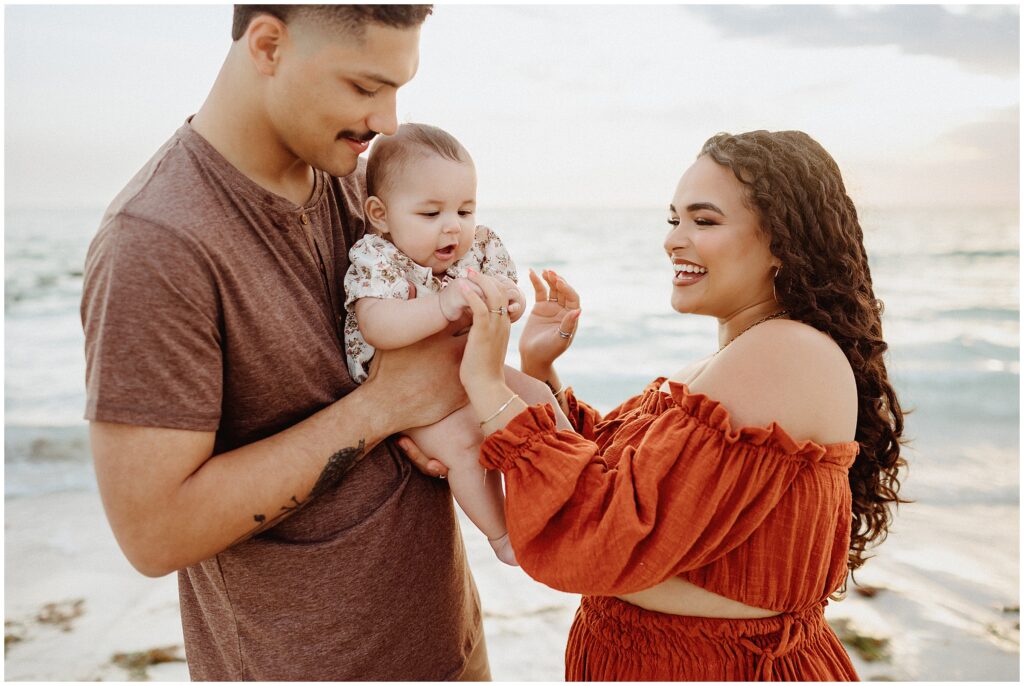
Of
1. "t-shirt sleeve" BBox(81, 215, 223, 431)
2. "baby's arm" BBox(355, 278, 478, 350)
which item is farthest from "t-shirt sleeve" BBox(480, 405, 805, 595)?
"t-shirt sleeve" BBox(81, 215, 223, 431)

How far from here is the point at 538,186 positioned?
22828 mm

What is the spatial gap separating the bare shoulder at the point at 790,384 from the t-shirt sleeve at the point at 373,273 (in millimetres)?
878

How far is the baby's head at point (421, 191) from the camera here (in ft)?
7.31

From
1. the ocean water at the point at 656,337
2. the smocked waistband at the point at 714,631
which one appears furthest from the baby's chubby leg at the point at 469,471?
the ocean water at the point at 656,337

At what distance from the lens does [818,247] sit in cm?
229

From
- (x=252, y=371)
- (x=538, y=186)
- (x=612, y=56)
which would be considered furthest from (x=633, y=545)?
(x=538, y=186)

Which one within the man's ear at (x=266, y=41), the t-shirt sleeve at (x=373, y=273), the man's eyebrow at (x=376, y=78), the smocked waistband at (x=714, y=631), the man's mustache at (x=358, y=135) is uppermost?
the man's ear at (x=266, y=41)

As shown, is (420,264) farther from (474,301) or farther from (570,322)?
(570,322)

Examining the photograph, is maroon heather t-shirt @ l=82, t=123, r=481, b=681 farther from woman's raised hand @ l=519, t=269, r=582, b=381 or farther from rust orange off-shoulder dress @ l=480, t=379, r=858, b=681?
woman's raised hand @ l=519, t=269, r=582, b=381

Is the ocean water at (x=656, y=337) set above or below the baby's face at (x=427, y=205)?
below

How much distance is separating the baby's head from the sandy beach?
10.8ft

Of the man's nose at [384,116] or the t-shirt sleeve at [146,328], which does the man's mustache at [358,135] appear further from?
the t-shirt sleeve at [146,328]

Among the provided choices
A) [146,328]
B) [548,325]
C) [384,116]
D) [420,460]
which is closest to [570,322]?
[548,325]

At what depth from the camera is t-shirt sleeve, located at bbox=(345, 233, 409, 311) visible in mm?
2068
